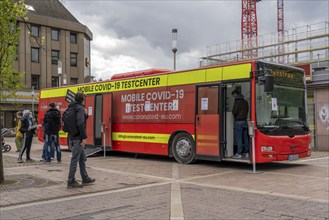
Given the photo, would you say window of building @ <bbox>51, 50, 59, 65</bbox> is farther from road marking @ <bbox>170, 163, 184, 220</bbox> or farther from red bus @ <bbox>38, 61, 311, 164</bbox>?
road marking @ <bbox>170, 163, 184, 220</bbox>

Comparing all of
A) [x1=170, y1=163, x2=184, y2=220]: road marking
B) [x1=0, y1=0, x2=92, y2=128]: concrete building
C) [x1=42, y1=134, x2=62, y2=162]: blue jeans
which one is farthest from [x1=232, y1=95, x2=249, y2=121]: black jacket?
[x1=0, y1=0, x2=92, y2=128]: concrete building

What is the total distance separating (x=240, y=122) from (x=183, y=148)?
2.22 m

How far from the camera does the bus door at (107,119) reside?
14.5m

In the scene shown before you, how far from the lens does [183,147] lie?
12.0 meters

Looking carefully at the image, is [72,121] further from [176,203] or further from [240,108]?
[240,108]

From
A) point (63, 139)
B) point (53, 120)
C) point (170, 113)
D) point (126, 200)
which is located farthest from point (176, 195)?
point (63, 139)

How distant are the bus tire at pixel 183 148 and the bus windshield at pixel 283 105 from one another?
7.98ft

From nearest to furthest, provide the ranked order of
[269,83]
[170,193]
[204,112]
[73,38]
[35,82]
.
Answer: [170,193]
[269,83]
[204,112]
[35,82]
[73,38]

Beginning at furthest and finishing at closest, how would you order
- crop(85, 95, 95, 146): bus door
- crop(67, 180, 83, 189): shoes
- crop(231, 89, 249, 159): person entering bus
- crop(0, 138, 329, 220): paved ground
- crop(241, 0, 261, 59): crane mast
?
1. crop(241, 0, 261, 59): crane mast
2. crop(85, 95, 95, 146): bus door
3. crop(231, 89, 249, 159): person entering bus
4. crop(67, 180, 83, 189): shoes
5. crop(0, 138, 329, 220): paved ground

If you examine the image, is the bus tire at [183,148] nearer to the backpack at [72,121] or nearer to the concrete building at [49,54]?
the backpack at [72,121]

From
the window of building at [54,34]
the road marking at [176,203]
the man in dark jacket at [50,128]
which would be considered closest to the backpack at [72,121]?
the road marking at [176,203]

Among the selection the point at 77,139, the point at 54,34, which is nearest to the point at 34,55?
the point at 54,34

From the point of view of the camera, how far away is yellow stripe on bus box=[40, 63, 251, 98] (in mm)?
10703

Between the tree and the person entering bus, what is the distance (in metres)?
5.77
